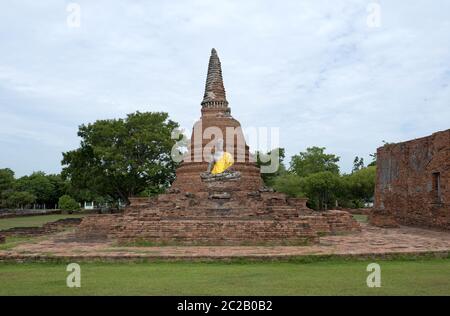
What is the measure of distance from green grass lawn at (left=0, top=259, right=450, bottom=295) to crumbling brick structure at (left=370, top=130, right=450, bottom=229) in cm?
918

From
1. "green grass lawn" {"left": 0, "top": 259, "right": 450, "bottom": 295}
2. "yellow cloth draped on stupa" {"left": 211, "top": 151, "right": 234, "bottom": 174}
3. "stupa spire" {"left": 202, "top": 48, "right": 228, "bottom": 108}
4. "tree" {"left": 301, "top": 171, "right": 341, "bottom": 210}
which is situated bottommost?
"green grass lawn" {"left": 0, "top": 259, "right": 450, "bottom": 295}

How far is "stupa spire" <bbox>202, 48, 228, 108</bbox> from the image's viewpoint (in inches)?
957

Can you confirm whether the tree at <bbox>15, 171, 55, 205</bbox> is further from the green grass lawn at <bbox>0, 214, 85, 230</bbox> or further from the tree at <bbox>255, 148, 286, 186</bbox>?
the tree at <bbox>255, 148, 286, 186</bbox>

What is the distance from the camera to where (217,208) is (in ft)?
50.6

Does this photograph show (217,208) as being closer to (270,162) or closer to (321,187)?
(321,187)

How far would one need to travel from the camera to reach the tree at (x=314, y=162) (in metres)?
45.7

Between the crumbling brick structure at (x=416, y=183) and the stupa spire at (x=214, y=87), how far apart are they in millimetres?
9454

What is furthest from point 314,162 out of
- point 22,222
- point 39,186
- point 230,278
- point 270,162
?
point 230,278

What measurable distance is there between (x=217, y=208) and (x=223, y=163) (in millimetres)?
5386

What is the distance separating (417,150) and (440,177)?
2441mm

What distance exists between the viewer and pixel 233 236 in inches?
492

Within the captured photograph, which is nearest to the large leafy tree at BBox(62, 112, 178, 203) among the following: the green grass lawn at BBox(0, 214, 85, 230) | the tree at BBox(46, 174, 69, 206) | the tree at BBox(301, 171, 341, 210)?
the green grass lawn at BBox(0, 214, 85, 230)

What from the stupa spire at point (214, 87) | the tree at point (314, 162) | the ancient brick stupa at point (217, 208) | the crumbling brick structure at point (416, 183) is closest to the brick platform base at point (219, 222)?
the ancient brick stupa at point (217, 208)

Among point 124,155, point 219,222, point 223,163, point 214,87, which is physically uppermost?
point 214,87
